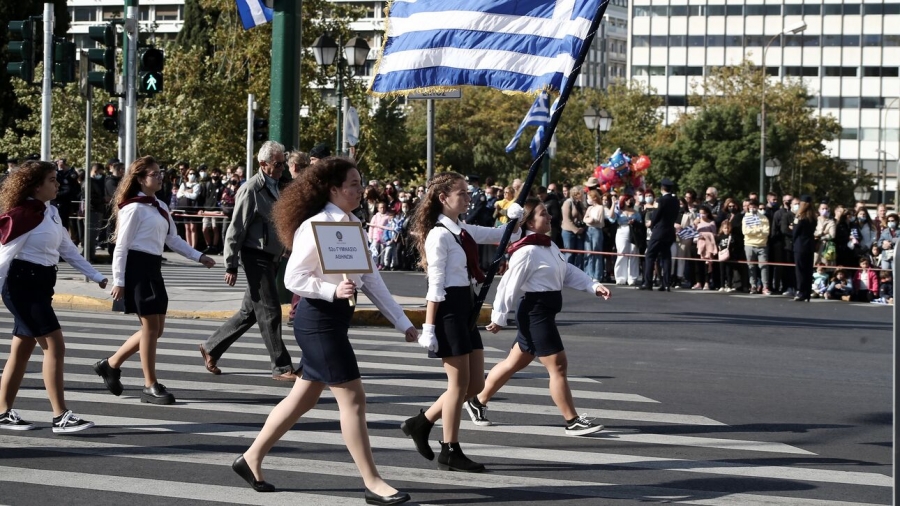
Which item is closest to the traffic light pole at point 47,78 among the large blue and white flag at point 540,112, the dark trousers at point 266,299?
the dark trousers at point 266,299

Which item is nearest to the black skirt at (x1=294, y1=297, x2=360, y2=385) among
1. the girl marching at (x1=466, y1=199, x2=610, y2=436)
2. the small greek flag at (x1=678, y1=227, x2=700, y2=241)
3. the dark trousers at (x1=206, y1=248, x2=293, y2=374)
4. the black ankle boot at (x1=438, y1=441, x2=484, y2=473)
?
the black ankle boot at (x1=438, y1=441, x2=484, y2=473)

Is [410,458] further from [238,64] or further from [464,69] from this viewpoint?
[238,64]

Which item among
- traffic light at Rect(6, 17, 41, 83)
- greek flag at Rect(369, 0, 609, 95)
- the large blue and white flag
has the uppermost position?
traffic light at Rect(6, 17, 41, 83)

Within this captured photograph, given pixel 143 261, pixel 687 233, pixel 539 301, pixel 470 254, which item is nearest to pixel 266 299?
pixel 143 261

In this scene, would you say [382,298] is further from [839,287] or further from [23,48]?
[839,287]

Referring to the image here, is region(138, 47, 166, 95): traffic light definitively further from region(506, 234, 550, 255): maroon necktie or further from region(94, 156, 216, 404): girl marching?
region(506, 234, 550, 255): maroon necktie

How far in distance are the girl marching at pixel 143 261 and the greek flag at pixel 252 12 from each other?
574cm

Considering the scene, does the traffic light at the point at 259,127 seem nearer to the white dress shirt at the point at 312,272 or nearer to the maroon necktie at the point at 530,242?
the maroon necktie at the point at 530,242

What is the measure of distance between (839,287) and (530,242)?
49.7 feet

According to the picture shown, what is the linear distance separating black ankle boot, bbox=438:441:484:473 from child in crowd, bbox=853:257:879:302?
1635 cm

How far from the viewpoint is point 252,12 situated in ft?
49.4

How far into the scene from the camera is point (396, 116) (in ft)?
245

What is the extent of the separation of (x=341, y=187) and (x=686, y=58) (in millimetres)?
105880

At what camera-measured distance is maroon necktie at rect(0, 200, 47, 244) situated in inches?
328
